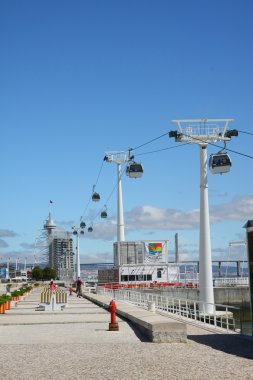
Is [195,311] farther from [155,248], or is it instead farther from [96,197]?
[155,248]

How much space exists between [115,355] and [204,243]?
58.5ft

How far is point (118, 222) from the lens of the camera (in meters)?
67.9

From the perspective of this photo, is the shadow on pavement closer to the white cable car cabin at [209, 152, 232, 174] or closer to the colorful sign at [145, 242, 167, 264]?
the white cable car cabin at [209, 152, 232, 174]

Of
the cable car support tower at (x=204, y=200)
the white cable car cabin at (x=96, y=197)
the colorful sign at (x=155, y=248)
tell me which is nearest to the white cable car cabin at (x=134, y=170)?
the cable car support tower at (x=204, y=200)

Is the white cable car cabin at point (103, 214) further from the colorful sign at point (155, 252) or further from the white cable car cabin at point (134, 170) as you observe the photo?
the white cable car cabin at point (134, 170)

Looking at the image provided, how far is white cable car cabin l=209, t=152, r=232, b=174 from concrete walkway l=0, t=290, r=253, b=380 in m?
9.64

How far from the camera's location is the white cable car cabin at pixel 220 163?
1019 inches


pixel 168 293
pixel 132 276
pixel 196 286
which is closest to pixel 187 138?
pixel 168 293

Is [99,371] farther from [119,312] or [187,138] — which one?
[187,138]

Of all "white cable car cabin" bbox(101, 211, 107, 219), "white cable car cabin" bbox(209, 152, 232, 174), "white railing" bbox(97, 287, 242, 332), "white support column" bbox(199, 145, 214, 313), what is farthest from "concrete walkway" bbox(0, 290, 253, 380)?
"white cable car cabin" bbox(101, 211, 107, 219)

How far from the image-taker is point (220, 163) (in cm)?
2602

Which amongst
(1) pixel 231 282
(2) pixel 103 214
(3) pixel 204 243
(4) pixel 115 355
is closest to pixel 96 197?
(2) pixel 103 214

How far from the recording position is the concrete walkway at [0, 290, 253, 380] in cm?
1045

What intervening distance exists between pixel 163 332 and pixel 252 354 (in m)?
2.62
